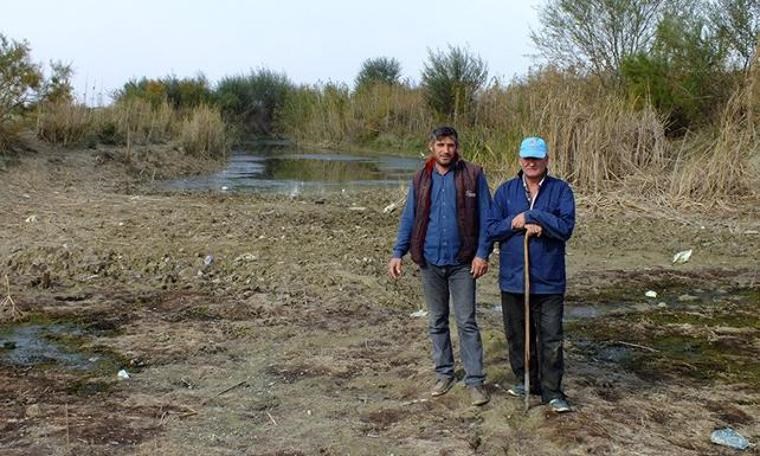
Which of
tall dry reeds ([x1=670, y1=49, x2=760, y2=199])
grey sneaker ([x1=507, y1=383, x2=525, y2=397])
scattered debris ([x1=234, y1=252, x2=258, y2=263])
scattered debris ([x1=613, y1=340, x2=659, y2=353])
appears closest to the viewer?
grey sneaker ([x1=507, y1=383, x2=525, y2=397])

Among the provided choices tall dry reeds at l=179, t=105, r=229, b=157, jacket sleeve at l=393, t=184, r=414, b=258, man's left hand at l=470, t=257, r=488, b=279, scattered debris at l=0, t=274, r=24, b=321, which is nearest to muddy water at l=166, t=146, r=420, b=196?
tall dry reeds at l=179, t=105, r=229, b=157

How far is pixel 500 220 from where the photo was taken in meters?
4.91

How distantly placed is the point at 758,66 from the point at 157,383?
13045mm

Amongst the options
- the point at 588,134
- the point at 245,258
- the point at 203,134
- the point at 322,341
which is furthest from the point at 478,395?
the point at 203,134

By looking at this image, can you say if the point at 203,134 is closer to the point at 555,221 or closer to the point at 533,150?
the point at 533,150

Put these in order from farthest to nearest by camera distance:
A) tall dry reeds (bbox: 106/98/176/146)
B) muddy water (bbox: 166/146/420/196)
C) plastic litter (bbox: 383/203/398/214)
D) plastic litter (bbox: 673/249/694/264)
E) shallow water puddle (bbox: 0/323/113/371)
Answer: tall dry reeds (bbox: 106/98/176/146)
muddy water (bbox: 166/146/420/196)
plastic litter (bbox: 383/203/398/214)
plastic litter (bbox: 673/249/694/264)
shallow water puddle (bbox: 0/323/113/371)

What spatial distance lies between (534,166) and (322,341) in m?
2.52

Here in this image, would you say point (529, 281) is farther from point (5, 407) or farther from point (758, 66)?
point (758, 66)

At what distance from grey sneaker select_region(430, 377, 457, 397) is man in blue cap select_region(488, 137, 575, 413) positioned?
53 cm

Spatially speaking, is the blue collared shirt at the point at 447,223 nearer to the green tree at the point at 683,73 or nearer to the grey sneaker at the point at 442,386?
the grey sneaker at the point at 442,386

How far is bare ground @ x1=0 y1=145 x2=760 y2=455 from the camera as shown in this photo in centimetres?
456

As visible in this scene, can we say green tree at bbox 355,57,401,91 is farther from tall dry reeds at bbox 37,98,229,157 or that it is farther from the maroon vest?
the maroon vest

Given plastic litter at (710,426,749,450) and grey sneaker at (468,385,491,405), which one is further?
grey sneaker at (468,385,491,405)

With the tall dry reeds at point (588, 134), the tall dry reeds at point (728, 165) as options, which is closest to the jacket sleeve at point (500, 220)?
the tall dry reeds at point (588, 134)
